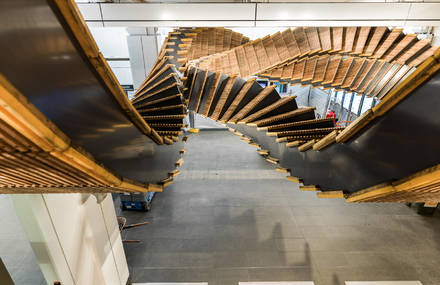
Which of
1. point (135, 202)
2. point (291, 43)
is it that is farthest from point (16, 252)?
point (291, 43)

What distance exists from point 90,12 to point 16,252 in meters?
5.03

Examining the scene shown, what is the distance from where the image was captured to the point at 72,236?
3.09 meters

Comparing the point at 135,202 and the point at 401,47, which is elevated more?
the point at 401,47

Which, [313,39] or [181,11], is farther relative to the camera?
[313,39]

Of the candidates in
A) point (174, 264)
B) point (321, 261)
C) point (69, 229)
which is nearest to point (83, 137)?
point (69, 229)

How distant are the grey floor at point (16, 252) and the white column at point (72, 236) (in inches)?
67.1

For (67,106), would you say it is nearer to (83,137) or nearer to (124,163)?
(83,137)

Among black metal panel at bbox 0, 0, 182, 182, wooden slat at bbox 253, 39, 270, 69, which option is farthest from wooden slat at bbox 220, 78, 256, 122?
black metal panel at bbox 0, 0, 182, 182

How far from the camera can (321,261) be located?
16.1 feet

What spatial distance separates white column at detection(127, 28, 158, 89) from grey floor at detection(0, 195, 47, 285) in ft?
17.3

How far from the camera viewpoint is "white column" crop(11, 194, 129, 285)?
2.67 meters

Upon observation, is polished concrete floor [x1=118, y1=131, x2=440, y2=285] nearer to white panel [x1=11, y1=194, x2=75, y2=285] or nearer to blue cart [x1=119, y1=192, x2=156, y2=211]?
blue cart [x1=119, y1=192, x2=156, y2=211]

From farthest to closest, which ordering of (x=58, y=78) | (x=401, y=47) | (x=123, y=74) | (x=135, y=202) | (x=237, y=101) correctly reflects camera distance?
1. (x=123, y=74)
2. (x=135, y=202)
3. (x=401, y=47)
4. (x=237, y=101)
5. (x=58, y=78)

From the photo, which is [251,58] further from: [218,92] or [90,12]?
[90,12]
